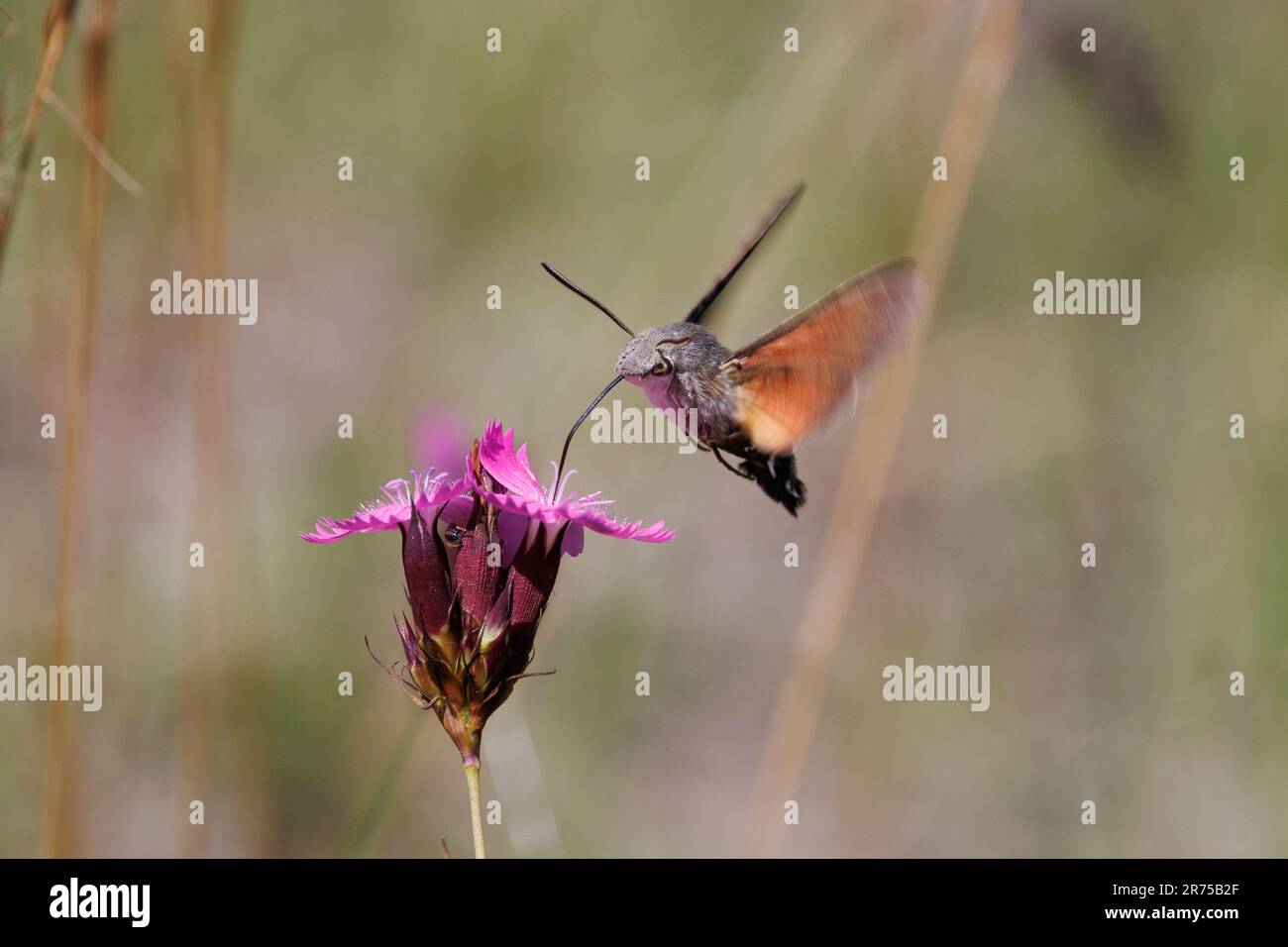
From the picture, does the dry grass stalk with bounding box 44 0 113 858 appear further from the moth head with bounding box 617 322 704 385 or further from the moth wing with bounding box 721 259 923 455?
the moth wing with bounding box 721 259 923 455

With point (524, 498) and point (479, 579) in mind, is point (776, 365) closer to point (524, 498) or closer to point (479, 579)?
point (524, 498)

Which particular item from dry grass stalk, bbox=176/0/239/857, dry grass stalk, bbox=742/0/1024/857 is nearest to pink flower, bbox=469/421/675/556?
dry grass stalk, bbox=742/0/1024/857

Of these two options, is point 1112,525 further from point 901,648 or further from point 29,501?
point 29,501

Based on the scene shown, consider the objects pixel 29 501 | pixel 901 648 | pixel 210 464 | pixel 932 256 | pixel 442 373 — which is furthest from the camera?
pixel 442 373

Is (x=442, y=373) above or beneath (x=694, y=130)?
beneath

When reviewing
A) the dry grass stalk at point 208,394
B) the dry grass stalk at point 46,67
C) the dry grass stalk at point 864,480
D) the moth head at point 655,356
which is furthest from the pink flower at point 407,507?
the dry grass stalk at point 864,480

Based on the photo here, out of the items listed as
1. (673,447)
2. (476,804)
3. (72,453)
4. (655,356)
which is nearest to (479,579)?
(476,804)

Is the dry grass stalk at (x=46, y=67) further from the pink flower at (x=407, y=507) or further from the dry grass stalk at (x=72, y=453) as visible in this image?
the pink flower at (x=407, y=507)

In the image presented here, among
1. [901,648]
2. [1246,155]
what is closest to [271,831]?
[901,648]
